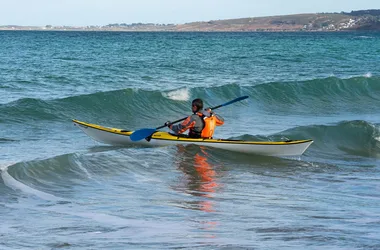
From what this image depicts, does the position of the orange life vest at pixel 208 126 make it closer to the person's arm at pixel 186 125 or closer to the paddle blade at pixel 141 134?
the person's arm at pixel 186 125

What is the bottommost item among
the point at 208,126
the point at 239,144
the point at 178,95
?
the point at 239,144

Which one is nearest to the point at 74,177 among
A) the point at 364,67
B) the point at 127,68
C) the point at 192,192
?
the point at 192,192

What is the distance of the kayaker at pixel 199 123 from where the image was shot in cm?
1239

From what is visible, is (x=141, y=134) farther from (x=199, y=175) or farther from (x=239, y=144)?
(x=199, y=175)

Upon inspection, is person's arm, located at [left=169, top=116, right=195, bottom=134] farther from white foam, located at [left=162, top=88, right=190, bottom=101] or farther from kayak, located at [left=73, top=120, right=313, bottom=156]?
white foam, located at [left=162, top=88, right=190, bottom=101]

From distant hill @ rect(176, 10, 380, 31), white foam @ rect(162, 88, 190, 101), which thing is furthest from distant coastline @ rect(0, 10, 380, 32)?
white foam @ rect(162, 88, 190, 101)

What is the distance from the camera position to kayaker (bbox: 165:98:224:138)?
1239 cm

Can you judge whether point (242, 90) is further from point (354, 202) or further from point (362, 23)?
point (362, 23)

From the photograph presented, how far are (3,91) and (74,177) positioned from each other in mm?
13533

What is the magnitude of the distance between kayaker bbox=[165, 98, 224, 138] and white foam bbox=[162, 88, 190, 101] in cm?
1019

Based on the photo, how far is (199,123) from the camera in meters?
A: 12.6

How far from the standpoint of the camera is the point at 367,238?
663 cm

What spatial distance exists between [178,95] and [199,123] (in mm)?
10908

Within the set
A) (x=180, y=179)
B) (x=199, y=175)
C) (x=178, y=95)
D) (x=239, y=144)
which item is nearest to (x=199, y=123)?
(x=239, y=144)
